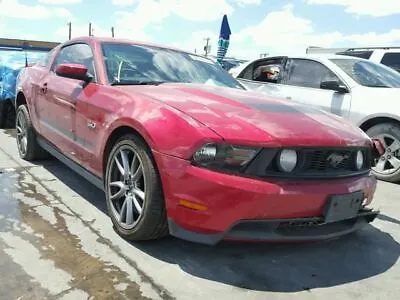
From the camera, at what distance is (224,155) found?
2561 mm

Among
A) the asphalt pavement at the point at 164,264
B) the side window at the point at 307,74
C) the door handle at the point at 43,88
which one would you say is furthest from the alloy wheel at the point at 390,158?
the door handle at the point at 43,88

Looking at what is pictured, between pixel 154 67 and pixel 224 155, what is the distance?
1554 millimetres

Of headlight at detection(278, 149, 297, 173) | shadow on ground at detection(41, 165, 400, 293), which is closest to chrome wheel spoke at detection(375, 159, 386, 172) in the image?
shadow on ground at detection(41, 165, 400, 293)

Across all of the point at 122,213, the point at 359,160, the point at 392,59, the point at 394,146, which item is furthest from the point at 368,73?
the point at 122,213

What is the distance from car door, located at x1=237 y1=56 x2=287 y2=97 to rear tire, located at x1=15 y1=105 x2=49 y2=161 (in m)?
3.12

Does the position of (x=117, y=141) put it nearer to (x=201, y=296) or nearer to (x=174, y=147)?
(x=174, y=147)

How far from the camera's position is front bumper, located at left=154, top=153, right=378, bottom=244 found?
8.25ft

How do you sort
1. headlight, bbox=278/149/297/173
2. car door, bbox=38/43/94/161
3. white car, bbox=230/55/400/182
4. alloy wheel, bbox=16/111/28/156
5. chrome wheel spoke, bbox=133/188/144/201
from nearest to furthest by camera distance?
headlight, bbox=278/149/297/173 < chrome wheel spoke, bbox=133/188/144/201 < car door, bbox=38/43/94/161 < alloy wheel, bbox=16/111/28/156 < white car, bbox=230/55/400/182

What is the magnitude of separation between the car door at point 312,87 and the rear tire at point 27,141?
132 inches

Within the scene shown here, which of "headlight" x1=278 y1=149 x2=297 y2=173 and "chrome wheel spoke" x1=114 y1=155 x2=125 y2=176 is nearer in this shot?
"headlight" x1=278 y1=149 x2=297 y2=173

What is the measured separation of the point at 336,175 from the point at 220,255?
902mm

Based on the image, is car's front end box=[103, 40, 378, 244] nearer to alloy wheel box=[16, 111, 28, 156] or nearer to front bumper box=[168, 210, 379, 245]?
front bumper box=[168, 210, 379, 245]

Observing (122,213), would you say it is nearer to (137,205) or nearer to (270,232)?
(137,205)

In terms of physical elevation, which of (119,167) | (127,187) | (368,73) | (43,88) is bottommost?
(127,187)
